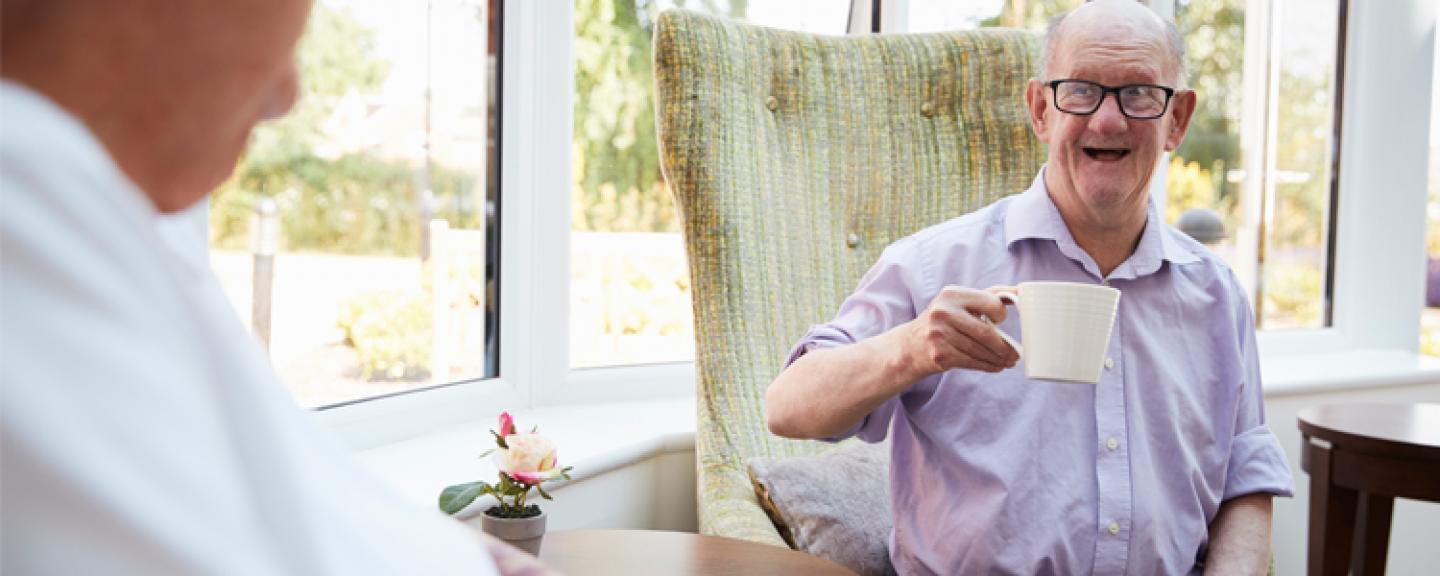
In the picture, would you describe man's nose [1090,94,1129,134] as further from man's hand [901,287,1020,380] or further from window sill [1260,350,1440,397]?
window sill [1260,350,1440,397]

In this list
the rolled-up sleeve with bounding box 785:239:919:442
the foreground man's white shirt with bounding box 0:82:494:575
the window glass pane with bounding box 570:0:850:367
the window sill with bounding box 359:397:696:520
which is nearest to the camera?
the foreground man's white shirt with bounding box 0:82:494:575

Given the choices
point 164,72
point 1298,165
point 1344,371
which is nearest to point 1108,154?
point 164,72

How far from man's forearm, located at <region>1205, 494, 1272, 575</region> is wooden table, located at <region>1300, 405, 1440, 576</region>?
0.72 meters

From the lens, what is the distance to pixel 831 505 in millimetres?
1623

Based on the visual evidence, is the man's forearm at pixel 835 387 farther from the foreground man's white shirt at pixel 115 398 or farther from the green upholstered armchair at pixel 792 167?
the foreground man's white shirt at pixel 115 398

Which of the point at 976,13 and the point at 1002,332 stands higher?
the point at 976,13

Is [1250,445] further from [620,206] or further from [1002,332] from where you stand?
[620,206]

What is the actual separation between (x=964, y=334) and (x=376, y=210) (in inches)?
41.8

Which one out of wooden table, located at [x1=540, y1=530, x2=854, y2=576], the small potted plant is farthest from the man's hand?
the small potted plant

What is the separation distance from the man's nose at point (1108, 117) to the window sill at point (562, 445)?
33.1 inches

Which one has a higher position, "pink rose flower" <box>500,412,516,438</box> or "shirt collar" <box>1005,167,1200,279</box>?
"shirt collar" <box>1005,167,1200,279</box>

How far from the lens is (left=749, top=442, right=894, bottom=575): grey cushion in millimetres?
1590

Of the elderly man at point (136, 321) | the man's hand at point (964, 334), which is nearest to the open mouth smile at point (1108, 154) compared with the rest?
the man's hand at point (964, 334)

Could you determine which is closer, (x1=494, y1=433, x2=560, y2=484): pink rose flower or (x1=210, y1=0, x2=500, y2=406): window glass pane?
(x1=494, y1=433, x2=560, y2=484): pink rose flower
